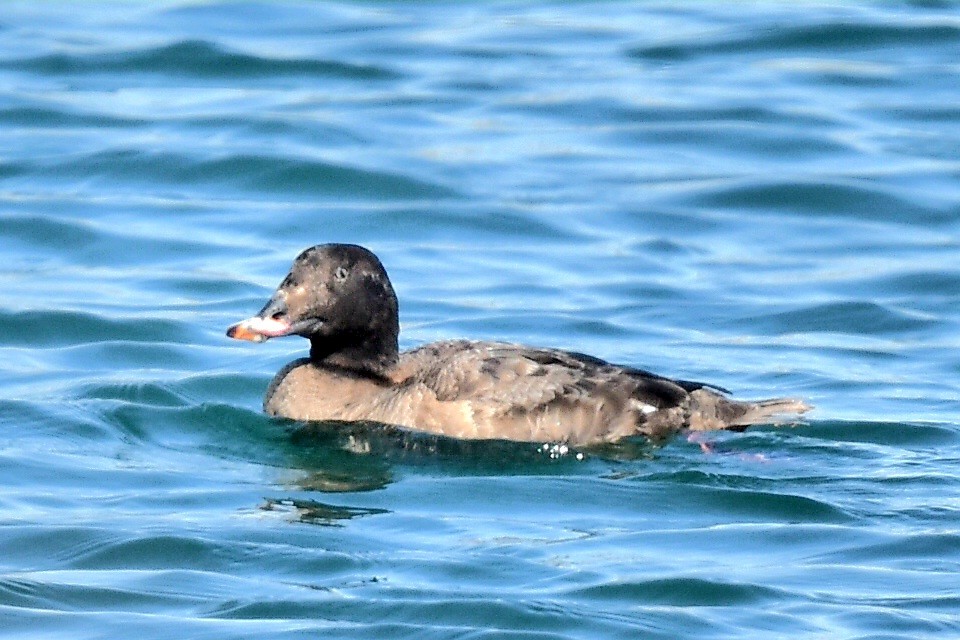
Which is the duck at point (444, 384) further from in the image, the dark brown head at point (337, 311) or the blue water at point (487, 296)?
the blue water at point (487, 296)

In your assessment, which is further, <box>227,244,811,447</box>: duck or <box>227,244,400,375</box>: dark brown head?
<box>227,244,400,375</box>: dark brown head

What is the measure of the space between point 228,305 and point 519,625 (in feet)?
22.7

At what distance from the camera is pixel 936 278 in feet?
49.4

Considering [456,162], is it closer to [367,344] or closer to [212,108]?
[212,108]

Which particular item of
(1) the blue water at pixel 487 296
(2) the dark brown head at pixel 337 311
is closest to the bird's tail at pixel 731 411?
(1) the blue water at pixel 487 296

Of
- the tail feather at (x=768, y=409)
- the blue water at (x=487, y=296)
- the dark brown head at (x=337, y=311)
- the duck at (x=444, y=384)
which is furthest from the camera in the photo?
the dark brown head at (x=337, y=311)

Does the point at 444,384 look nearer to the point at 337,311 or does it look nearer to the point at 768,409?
the point at 337,311

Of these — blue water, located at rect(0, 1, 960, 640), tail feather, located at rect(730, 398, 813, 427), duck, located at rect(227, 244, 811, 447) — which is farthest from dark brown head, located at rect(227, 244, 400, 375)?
tail feather, located at rect(730, 398, 813, 427)

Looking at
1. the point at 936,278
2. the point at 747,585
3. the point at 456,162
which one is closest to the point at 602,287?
the point at 936,278

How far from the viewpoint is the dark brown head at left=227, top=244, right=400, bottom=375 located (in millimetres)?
10742

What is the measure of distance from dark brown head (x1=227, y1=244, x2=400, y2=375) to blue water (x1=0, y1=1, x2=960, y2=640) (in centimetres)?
53

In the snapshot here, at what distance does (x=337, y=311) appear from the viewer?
10.9 meters

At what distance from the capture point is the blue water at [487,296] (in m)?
8.26

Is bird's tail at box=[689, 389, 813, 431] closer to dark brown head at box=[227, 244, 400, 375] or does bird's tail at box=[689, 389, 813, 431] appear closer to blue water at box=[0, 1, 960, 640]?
blue water at box=[0, 1, 960, 640]
